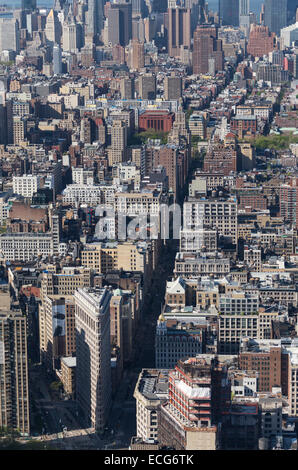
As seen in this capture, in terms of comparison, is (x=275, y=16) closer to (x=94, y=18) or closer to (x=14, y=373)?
(x=94, y=18)

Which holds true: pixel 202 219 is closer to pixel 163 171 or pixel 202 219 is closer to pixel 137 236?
pixel 137 236

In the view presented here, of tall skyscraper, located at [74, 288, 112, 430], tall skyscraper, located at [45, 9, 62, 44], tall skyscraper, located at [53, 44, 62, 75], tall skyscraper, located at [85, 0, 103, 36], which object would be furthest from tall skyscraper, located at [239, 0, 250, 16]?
tall skyscraper, located at [74, 288, 112, 430]

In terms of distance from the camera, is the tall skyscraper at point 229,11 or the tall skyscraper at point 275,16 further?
the tall skyscraper at point 229,11

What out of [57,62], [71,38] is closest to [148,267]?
[57,62]

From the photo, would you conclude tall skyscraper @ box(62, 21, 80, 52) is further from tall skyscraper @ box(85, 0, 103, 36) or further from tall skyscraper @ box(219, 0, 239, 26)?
tall skyscraper @ box(219, 0, 239, 26)

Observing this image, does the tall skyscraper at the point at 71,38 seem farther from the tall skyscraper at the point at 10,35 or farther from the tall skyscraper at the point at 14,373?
the tall skyscraper at the point at 14,373

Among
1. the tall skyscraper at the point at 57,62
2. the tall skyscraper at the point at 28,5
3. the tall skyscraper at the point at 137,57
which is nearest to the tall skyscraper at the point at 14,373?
the tall skyscraper at the point at 57,62

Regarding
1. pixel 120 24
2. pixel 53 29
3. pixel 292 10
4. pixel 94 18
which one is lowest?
pixel 53 29

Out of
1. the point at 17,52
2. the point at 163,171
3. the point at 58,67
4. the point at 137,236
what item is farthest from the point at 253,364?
the point at 17,52
